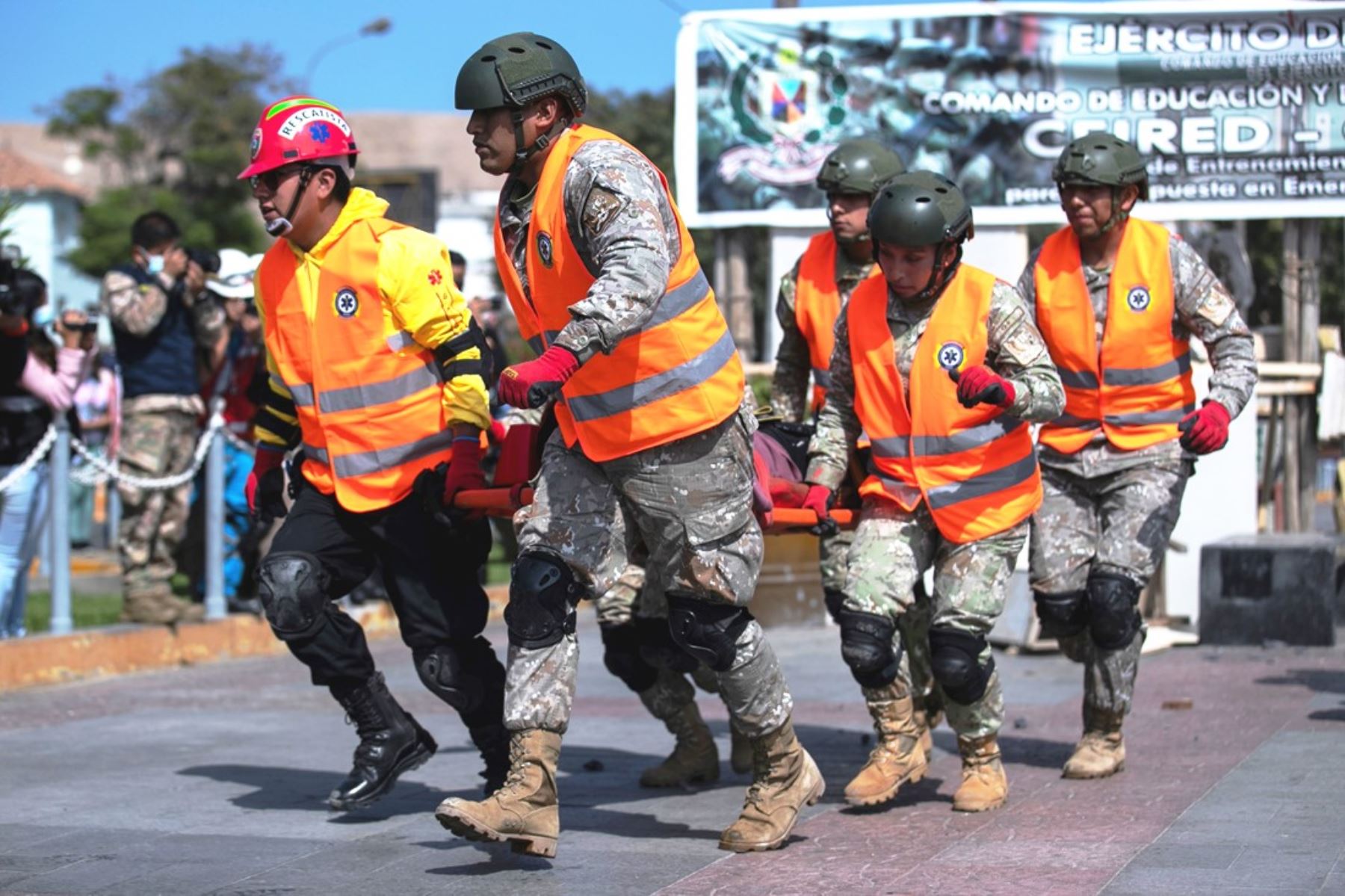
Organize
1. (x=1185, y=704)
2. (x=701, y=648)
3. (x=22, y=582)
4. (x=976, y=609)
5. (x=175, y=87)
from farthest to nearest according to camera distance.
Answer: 1. (x=175, y=87)
2. (x=22, y=582)
3. (x=1185, y=704)
4. (x=976, y=609)
5. (x=701, y=648)

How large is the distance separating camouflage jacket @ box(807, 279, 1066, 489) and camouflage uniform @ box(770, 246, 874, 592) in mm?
576

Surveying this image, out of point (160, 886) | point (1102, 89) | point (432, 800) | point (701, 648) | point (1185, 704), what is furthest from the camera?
point (1102, 89)

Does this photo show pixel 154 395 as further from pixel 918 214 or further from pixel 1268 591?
pixel 1268 591

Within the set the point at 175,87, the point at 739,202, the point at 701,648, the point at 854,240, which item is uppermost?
the point at 175,87

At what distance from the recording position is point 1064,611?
704 cm

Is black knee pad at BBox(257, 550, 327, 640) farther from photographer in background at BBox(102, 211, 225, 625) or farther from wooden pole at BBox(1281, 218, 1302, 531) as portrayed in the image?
wooden pole at BBox(1281, 218, 1302, 531)

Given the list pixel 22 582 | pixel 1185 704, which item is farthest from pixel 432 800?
pixel 22 582

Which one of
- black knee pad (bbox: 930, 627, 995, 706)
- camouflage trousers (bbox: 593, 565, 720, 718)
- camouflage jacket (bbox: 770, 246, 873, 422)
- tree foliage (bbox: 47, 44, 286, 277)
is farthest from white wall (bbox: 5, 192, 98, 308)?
black knee pad (bbox: 930, 627, 995, 706)

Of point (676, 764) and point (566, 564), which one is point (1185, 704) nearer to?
point (676, 764)

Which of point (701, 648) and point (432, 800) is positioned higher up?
point (701, 648)

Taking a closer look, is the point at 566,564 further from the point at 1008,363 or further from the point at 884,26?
the point at 884,26

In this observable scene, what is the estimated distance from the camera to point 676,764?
703 centimetres

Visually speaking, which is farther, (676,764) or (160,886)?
(676,764)

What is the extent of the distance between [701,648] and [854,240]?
6.86ft
